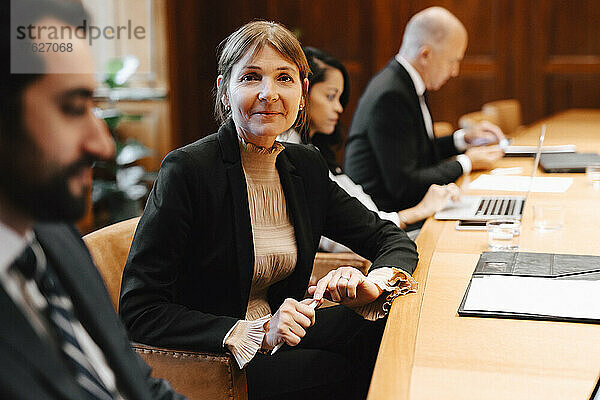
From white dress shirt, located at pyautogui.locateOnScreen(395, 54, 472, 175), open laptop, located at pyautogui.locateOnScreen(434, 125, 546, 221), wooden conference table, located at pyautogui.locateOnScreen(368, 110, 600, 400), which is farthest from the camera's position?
white dress shirt, located at pyautogui.locateOnScreen(395, 54, 472, 175)

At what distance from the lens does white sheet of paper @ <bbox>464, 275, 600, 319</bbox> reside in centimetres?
148

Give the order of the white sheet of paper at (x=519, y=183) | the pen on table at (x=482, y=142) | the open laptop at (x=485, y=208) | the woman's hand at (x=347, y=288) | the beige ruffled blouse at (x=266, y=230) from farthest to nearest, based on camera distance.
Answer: the pen on table at (x=482, y=142)
the white sheet of paper at (x=519, y=183)
the open laptop at (x=485, y=208)
the beige ruffled blouse at (x=266, y=230)
the woman's hand at (x=347, y=288)

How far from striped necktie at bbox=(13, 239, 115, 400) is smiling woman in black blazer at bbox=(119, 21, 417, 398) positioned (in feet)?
2.02

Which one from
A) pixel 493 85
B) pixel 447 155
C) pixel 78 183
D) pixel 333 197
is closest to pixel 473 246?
pixel 333 197

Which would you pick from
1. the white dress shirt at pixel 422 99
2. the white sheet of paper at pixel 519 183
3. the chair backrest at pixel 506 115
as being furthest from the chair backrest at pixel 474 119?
the white sheet of paper at pixel 519 183

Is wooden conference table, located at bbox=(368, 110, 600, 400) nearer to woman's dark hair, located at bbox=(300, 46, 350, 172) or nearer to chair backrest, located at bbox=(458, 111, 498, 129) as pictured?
woman's dark hair, located at bbox=(300, 46, 350, 172)

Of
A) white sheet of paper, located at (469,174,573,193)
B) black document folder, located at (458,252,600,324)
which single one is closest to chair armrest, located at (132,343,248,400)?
black document folder, located at (458,252,600,324)

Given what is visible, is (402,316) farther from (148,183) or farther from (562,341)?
(148,183)

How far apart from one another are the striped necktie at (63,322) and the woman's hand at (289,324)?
633mm

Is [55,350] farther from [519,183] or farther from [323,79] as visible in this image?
[519,183]

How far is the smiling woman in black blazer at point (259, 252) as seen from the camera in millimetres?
1588

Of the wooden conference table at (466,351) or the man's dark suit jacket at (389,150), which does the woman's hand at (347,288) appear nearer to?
the wooden conference table at (466,351)

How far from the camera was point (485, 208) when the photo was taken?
2.58 m

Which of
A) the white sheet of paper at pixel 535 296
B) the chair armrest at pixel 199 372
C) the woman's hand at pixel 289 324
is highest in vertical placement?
the white sheet of paper at pixel 535 296
